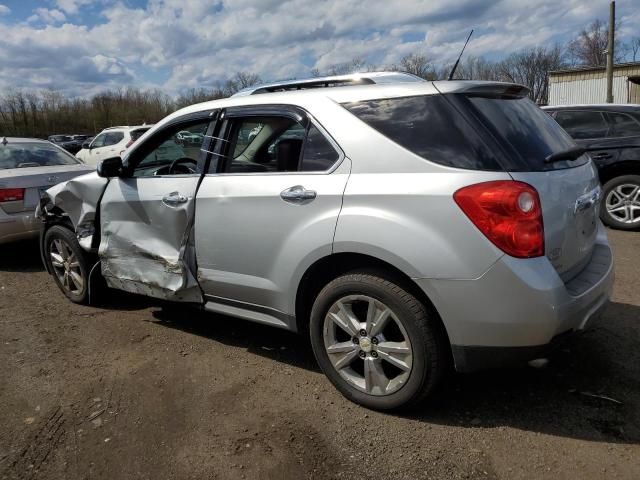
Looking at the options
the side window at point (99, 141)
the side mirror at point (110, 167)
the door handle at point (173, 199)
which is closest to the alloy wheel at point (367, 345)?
the door handle at point (173, 199)

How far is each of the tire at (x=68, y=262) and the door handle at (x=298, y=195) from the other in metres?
2.45

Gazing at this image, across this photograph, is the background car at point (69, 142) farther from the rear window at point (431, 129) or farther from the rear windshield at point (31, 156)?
the rear window at point (431, 129)

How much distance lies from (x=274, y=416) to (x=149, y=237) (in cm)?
166

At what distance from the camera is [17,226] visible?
579 centimetres

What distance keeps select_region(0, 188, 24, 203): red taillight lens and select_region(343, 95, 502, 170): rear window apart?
468 centimetres

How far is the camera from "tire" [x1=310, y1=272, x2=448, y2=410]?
8.33 feet

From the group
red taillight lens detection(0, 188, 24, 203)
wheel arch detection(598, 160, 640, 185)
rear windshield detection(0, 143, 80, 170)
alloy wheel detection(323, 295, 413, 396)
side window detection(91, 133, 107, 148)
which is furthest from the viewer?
side window detection(91, 133, 107, 148)

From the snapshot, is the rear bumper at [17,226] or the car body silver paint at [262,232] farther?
the rear bumper at [17,226]

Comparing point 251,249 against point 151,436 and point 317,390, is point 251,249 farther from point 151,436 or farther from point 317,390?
point 151,436

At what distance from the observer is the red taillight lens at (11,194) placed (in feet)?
18.8

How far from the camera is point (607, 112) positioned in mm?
7070

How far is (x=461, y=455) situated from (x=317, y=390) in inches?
38.1

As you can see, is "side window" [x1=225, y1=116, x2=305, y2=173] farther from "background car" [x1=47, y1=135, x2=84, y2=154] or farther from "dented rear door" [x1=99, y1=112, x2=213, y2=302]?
"background car" [x1=47, y1=135, x2=84, y2=154]

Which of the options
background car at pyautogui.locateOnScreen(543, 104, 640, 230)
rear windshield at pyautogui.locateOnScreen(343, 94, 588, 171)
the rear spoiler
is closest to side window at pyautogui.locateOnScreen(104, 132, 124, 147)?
background car at pyautogui.locateOnScreen(543, 104, 640, 230)
